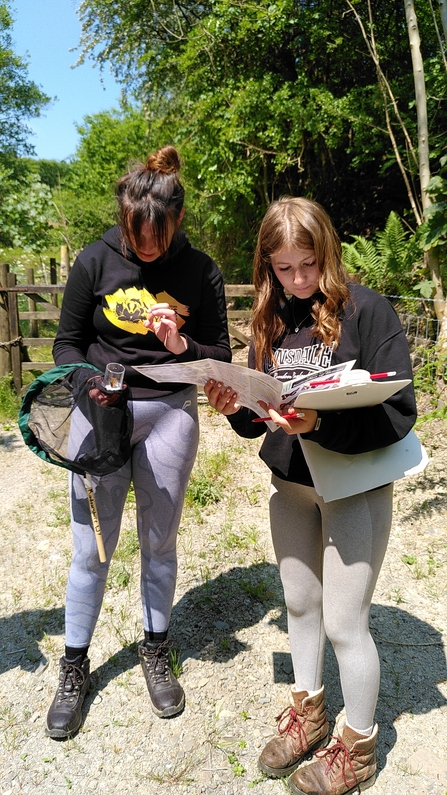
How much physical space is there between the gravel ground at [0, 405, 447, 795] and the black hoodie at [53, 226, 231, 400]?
135 centimetres

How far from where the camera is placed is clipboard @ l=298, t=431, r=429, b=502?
170 cm

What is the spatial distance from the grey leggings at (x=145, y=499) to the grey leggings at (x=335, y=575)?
435 mm

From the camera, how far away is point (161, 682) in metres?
2.48

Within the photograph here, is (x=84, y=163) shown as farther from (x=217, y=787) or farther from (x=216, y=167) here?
(x=217, y=787)

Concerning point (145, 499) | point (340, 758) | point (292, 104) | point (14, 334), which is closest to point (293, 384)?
point (145, 499)

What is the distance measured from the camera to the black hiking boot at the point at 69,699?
226 centimetres

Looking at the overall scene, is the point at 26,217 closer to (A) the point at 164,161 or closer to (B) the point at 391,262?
(B) the point at 391,262

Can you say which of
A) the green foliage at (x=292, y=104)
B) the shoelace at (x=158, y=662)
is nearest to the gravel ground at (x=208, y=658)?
the shoelace at (x=158, y=662)

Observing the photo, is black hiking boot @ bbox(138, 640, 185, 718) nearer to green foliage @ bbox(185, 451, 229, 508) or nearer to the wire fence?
green foliage @ bbox(185, 451, 229, 508)

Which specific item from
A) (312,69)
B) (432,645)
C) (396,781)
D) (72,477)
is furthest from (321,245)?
(312,69)

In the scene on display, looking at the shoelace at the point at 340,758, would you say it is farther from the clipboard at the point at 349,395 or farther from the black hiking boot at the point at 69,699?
the clipboard at the point at 349,395

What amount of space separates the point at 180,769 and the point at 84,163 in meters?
22.9

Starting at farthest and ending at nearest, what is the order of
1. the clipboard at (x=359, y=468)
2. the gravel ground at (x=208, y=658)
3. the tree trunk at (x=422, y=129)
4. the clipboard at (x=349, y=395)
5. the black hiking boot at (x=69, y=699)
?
the tree trunk at (x=422, y=129) → the black hiking boot at (x=69, y=699) → the gravel ground at (x=208, y=658) → the clipboard at (x=359, y=468) → the clipboard at (x=349, y=395)

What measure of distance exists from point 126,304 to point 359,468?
40.0 inches
